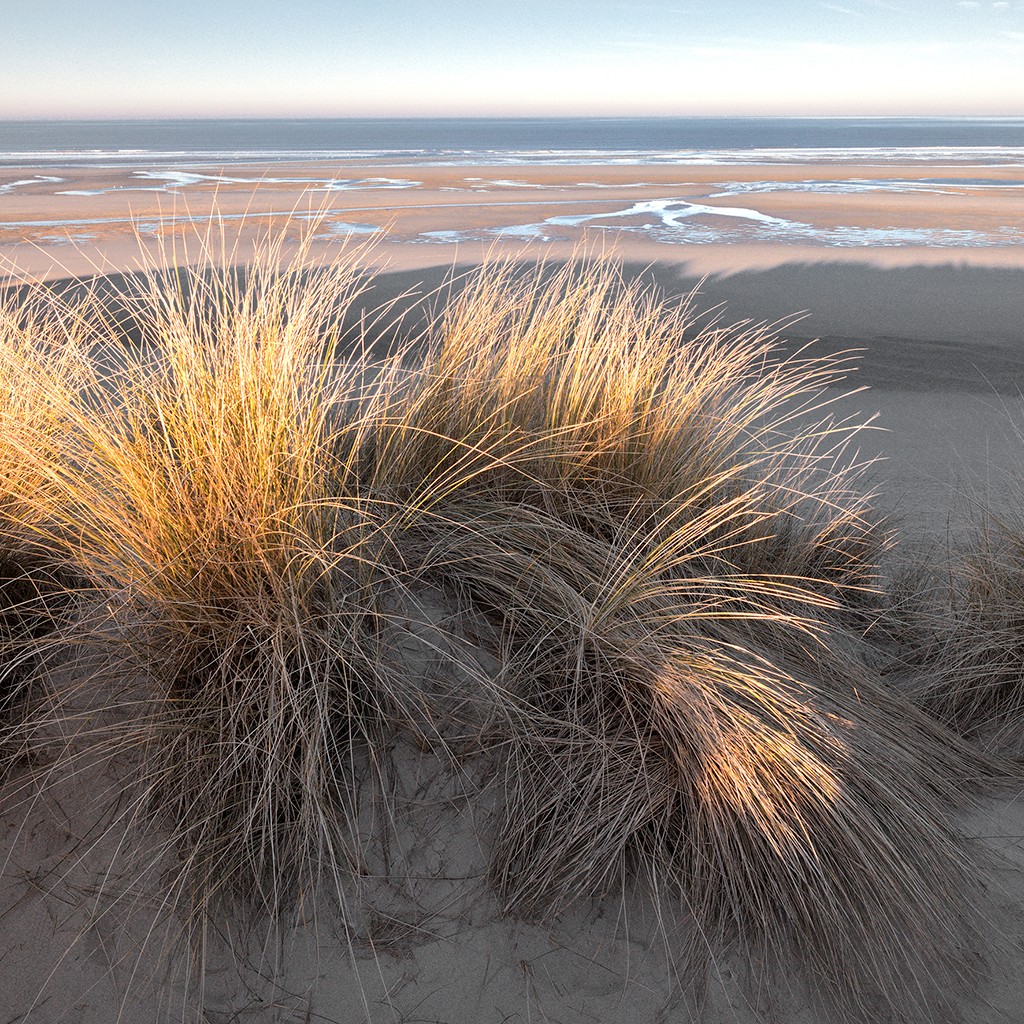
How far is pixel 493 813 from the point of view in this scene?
7.07 ft

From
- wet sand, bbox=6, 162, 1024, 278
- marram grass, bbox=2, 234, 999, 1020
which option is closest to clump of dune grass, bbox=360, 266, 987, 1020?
marram grass, bbox=2, 234, 999, 1020

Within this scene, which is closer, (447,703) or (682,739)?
(682,739)

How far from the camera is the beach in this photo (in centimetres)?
190

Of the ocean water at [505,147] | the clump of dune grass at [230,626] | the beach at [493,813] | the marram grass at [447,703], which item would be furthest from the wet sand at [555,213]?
the ocean water at [505,147]

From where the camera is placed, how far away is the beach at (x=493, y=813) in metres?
1.90

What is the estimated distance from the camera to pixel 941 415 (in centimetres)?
660

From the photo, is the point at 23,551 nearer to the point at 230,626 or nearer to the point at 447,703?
the point at 230,626

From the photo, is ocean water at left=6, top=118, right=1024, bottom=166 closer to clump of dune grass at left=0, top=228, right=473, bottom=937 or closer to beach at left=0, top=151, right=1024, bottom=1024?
beach at left=0, top=151, right=1024, bottom=1024

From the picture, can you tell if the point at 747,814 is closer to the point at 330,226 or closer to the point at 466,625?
the point at 466,625

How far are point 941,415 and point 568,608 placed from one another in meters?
5.30

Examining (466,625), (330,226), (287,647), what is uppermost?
(287,647)

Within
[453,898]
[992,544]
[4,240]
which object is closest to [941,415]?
[992,544]

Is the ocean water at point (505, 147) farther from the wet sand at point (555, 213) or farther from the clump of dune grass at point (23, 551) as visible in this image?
the clump of dune grass at point (23, 551)

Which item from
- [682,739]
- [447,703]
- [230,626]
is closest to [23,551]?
[230,626]
